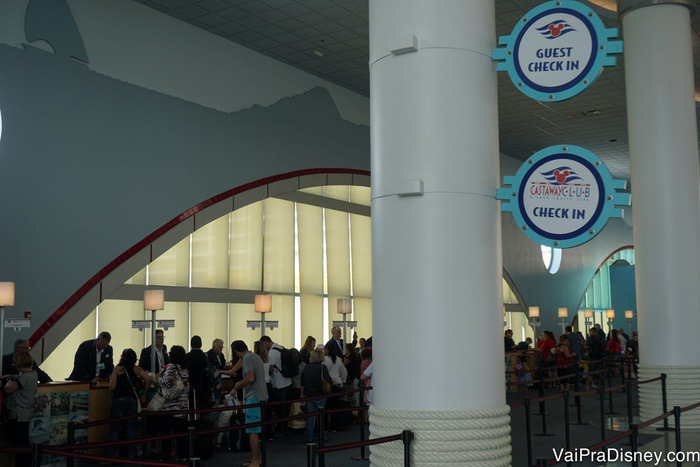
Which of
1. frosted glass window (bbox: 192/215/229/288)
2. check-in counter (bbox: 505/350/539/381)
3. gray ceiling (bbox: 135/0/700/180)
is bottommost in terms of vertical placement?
check-in counter (bbox: 505/350/539/381)

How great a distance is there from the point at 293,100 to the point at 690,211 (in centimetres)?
890

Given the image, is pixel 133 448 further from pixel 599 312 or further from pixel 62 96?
pixel 599 312

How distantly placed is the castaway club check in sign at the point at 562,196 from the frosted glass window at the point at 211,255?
1130cm

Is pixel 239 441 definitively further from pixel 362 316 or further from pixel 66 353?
pixel 362 316

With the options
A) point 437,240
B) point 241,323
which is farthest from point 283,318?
point 437,240

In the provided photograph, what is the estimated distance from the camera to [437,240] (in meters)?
3.89

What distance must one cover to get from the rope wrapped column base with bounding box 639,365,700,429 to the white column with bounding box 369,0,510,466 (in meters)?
7.02

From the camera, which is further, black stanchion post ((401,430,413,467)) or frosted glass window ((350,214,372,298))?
frosted glass window ((350,214,372,298))

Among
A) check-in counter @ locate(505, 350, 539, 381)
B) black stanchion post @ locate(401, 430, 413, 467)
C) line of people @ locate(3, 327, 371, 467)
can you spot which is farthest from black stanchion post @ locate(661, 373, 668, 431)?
check-in counter @ locate(505, 350, 539, 381)

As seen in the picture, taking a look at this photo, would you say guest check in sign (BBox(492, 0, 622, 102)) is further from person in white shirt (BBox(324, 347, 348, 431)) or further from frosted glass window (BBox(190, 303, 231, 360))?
frosted glass window (BBox(190, 303, 231, 360))

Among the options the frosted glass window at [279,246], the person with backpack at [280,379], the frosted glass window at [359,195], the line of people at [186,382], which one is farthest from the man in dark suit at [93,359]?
the frosted glass window at [359,195]

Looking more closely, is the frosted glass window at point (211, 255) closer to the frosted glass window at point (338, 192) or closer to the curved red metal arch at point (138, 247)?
the curved red metal arch at point (138, 247)

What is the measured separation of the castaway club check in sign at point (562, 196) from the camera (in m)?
4.02

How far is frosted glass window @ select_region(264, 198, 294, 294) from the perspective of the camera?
16484 millimetres
